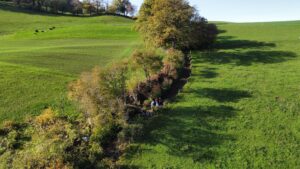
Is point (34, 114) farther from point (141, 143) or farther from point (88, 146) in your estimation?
point (141, 143)

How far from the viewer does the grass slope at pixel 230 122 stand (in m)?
32.6

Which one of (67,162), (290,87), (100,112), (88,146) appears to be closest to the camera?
(67,162)

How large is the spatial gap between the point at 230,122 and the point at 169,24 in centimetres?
3505

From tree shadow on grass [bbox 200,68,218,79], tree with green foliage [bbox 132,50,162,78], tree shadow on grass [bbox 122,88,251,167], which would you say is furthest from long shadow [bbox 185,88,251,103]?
tree shadow on grass [bbox 200,68,218,79]

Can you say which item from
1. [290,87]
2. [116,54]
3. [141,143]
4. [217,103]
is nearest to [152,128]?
[141,143]

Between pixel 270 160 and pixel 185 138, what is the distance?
335 inches

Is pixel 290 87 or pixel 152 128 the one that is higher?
pixel 290 87

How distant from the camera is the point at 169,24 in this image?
230 ft

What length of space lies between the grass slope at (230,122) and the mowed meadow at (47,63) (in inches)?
541

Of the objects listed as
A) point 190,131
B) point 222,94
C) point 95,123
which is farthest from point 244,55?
point 95,123

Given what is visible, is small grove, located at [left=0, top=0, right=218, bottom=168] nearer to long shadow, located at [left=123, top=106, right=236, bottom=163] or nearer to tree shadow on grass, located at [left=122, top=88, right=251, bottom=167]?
tree shadow on grass, located at [left=122, top=88, right=251, bottom=167]

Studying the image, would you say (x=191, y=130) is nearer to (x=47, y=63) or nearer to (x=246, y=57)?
(x=246, y=57)

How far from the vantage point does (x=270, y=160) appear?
3209cm

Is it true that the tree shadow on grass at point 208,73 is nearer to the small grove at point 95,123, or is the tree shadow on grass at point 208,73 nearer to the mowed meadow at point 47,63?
the small grove at point 95,123
